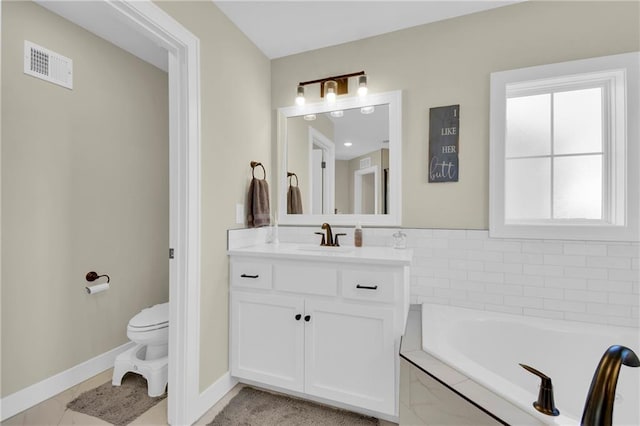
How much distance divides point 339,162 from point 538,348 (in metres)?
1.68

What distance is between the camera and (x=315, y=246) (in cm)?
221

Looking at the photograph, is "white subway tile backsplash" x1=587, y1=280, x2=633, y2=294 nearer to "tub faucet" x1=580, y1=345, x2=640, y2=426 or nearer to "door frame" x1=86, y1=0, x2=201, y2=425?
"tub faucet" x1=580, y1=345, x2=640, y2=426

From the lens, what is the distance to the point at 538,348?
157 cm

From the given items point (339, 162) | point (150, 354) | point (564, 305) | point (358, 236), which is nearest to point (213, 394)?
point (150, 354)

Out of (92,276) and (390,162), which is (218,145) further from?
(92,276)

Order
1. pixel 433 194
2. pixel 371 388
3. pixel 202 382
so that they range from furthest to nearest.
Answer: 1. pixel 433 194
2. pixel 202 382
3. pixel 371 388

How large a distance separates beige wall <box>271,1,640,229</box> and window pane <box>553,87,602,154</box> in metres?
0.24

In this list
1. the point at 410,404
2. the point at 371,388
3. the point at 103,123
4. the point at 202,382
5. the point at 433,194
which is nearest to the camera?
the point at 410,404

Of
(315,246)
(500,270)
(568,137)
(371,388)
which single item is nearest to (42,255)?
(315,246)

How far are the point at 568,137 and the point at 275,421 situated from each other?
2411 mm

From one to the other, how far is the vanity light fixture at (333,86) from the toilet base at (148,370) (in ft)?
6.84

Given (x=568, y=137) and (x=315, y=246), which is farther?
(x=315, y=246)

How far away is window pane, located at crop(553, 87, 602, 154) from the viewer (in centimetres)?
177

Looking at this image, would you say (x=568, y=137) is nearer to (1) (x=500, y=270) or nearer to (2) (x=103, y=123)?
(1) (x=500, y=270)
